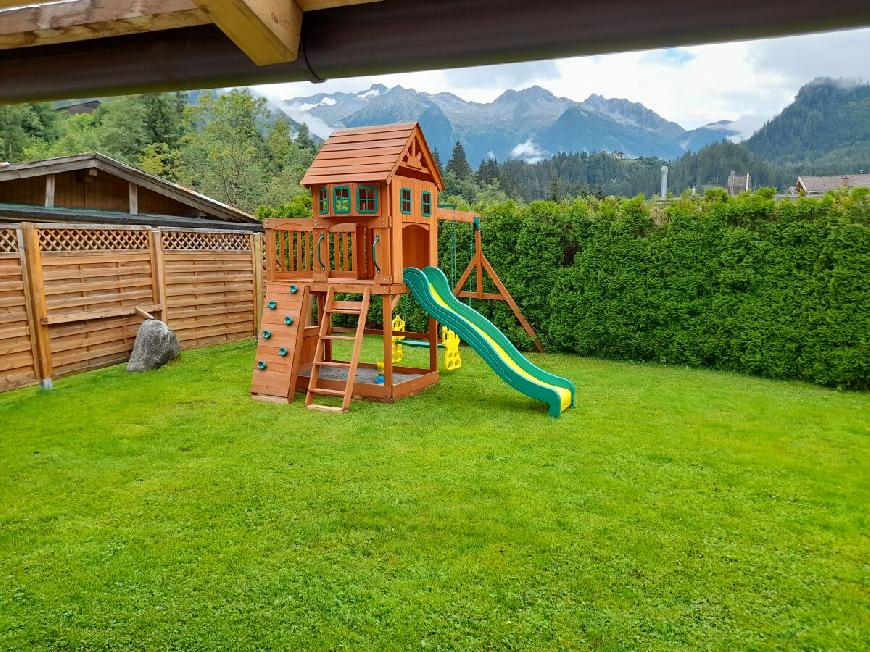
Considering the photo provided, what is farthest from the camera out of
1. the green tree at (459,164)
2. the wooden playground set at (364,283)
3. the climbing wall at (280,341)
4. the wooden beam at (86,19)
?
the green tree at (459,164)

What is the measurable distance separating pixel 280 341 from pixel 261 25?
6.67 m

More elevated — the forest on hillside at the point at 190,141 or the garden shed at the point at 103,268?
the forest on hillside at the point at 190,141

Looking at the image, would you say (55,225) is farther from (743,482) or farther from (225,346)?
(743,482)

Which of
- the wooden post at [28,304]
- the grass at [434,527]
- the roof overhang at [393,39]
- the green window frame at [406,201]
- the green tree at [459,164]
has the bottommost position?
the grass at [434,527]

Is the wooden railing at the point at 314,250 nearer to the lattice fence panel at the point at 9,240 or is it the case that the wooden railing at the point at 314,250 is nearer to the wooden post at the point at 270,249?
the wooden post at the point at 270,249

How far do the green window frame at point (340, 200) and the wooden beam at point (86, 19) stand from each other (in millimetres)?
5938

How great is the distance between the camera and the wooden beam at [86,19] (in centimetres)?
158

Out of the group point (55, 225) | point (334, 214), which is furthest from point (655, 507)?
point (55, 225)

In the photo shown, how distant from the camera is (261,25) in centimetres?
145

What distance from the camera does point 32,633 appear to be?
3.00 meters

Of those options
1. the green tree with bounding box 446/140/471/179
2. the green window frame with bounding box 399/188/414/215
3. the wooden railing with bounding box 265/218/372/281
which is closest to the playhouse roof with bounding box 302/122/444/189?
the green window frame with bounding box 399/188/414/215

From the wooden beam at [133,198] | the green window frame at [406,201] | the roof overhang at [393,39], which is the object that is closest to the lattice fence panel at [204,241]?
the wooden beam at [133,198]

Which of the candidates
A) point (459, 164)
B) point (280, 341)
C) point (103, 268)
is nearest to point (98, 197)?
point (103, 268)

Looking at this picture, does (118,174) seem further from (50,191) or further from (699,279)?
(699,279)
